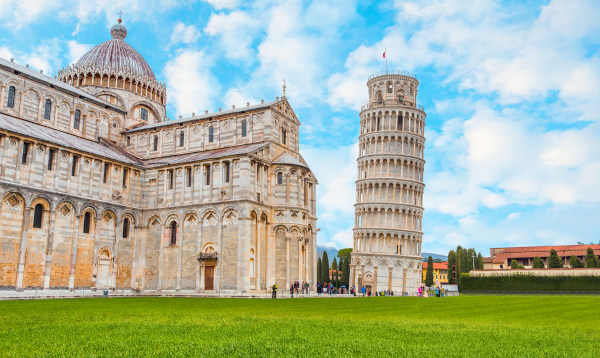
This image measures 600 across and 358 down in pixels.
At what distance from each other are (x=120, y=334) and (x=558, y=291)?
6217 centimetres

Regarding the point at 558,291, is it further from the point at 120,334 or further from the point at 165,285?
the point at 120,334

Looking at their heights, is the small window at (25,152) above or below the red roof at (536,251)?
above

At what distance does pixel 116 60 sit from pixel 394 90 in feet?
145

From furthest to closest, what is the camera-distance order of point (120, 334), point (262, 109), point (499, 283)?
point (499, 283) < point (262, 109) < point (120, 334)

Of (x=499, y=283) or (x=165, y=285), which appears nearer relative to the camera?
(x=165, y=285)

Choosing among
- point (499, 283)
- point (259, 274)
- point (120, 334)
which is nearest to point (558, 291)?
point (499, 283)

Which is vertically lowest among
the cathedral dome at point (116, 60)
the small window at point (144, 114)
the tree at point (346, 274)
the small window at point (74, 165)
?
the tree at point (346, 274)

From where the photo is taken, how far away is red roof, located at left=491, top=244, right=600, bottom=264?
10288cm

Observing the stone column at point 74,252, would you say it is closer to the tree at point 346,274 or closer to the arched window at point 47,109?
the arched window at point 47,109

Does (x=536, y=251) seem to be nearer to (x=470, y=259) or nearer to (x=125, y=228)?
(x=470, y=259)

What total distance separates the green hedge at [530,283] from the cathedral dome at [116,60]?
46.9m

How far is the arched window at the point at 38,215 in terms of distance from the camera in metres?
39.2

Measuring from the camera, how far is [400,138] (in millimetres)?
82688

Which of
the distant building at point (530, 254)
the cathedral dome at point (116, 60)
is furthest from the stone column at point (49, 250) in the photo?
the distant building at point (530, 254)
